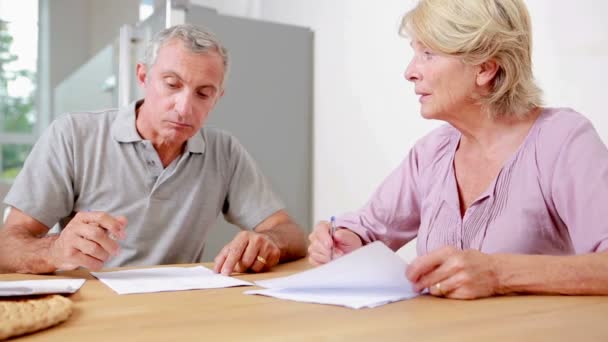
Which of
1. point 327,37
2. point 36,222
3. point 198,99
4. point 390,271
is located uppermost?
point 327,37

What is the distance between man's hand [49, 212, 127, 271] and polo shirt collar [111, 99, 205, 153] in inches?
20.7

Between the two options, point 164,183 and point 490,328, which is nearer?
point 490,328

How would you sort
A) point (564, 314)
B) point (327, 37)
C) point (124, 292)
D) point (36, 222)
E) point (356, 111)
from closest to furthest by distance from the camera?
1. point (564, 314)
2. point (124, 292)
3. point (36, 222)
4. point (356, 111)
5. point (327, 37)

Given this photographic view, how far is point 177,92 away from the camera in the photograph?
156 centimetres

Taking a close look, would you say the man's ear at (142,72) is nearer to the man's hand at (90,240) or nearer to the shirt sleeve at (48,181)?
the shirt sleeve at (48,181)

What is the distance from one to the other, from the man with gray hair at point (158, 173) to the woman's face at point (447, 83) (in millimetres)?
487

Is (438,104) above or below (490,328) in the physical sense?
above

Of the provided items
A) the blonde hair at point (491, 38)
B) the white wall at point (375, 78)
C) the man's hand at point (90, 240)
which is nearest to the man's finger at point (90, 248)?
the man's hand at point (90, 240)

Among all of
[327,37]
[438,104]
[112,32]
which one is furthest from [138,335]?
[112,32]

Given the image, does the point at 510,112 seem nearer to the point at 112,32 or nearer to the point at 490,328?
the point at 490,328

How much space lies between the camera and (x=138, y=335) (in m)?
0.65

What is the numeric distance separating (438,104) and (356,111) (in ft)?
3.95

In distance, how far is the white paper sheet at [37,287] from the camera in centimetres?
80

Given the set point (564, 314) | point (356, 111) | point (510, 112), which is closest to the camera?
point (564, 314)
